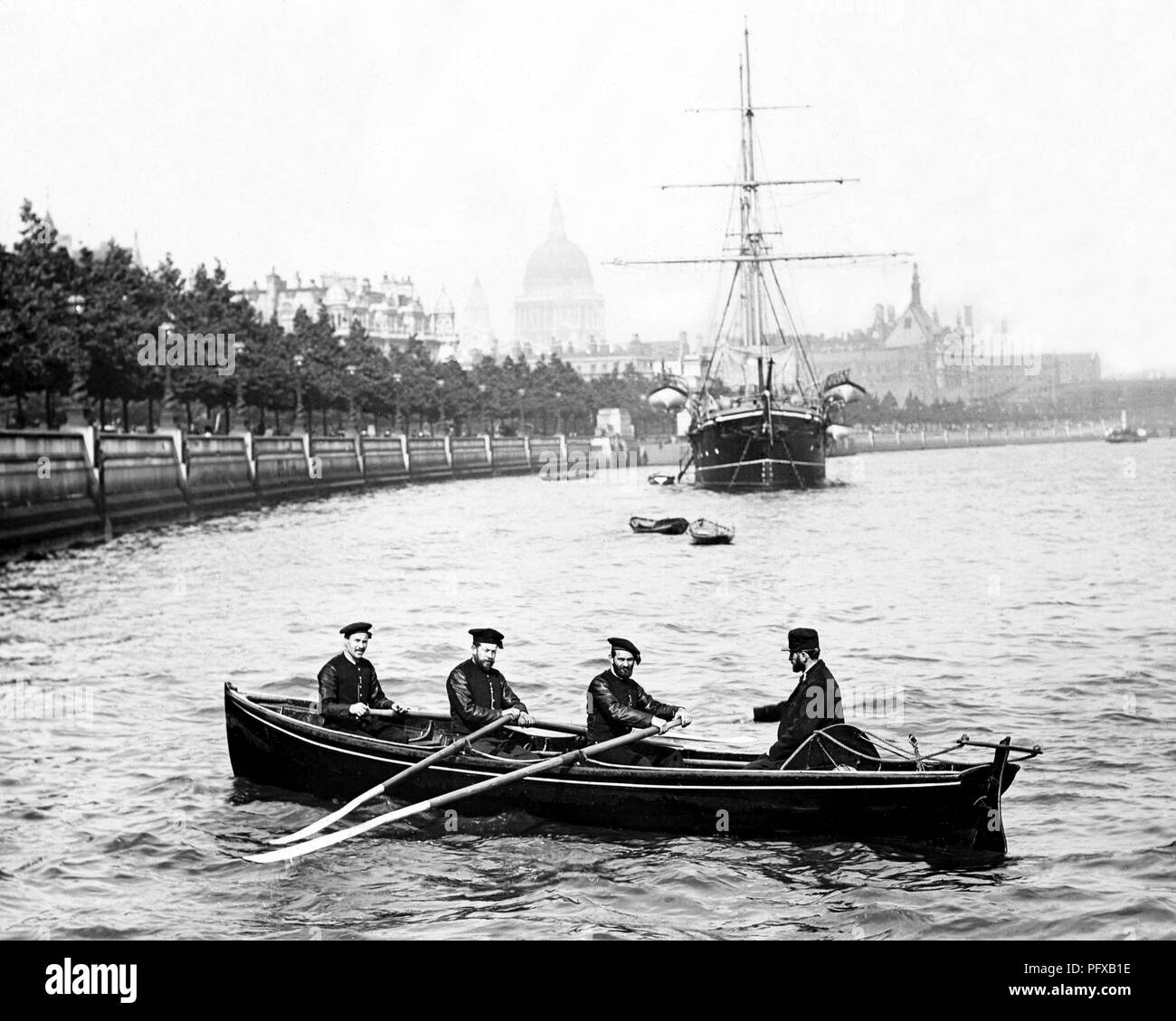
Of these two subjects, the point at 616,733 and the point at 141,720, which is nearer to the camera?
the point at 616,733

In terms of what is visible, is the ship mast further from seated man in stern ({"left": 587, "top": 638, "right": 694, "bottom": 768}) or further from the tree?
seated man in stern ({"left": 587, "top": 638, "right": 694, "bottom": 768})

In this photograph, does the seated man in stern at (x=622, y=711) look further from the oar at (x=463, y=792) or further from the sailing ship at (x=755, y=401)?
the sailing ship at (x=755, y=401)

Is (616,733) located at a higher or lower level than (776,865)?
higher

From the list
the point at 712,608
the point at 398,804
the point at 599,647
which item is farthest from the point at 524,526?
the point at 398,804

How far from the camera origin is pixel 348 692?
18188mm

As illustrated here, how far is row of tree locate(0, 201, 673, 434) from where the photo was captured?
56734 millimetres

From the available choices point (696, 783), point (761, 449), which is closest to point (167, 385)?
point (761, 449)

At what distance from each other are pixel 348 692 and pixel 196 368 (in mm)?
64442

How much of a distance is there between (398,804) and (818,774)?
15.4ft

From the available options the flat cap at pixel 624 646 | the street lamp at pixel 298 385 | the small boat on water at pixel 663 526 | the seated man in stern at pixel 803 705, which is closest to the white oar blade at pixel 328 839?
the flat cap at pixel 624 646

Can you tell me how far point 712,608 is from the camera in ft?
126

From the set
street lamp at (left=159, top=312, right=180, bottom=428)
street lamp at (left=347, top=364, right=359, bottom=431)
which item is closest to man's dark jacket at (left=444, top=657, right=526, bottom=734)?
street lamp at (left=159, top=312, right=180, bottom=428)
